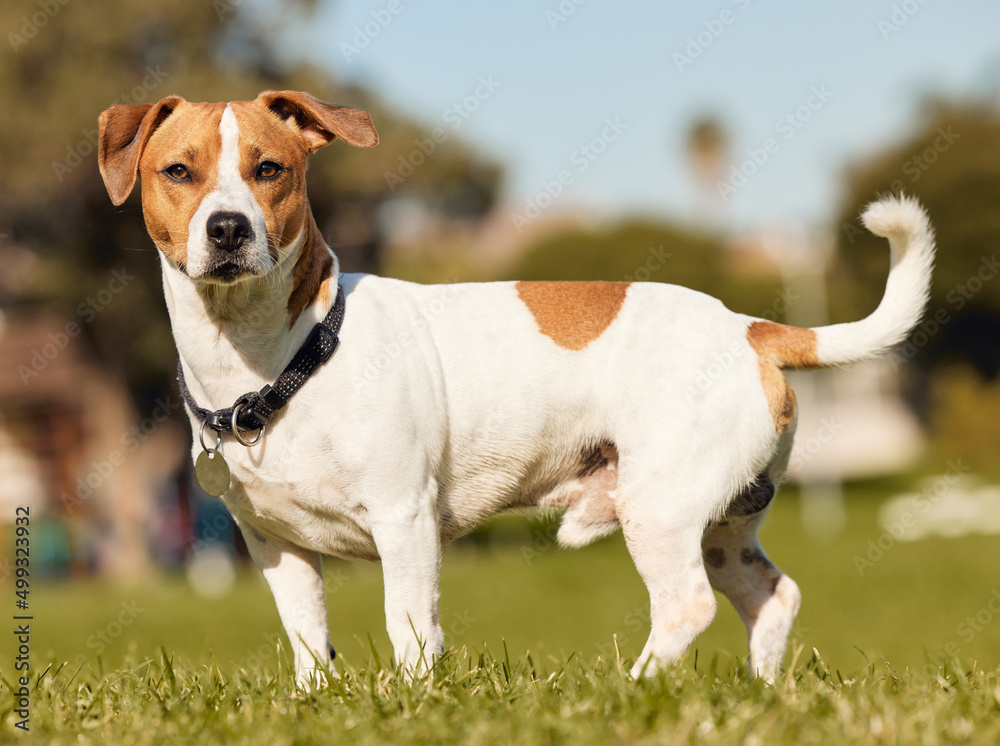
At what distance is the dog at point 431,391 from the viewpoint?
3.77m

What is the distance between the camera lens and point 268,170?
3840 millimetres

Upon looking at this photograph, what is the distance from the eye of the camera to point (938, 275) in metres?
39.3

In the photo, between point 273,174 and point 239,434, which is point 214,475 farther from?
point 273,174

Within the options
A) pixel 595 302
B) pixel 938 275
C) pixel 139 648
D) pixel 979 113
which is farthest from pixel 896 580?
pixel 979 113

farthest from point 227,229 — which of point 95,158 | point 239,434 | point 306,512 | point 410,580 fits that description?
point 95,158

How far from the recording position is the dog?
3766 mm

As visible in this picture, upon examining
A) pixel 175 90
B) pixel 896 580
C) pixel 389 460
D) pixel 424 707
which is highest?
pixel 389 460

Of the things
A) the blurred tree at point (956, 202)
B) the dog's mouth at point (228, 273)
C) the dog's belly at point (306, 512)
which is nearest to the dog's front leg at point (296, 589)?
the dog's belly at point (306, 512)

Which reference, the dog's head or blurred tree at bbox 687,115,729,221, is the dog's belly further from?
blurred tree at bbox 687,115,729,221

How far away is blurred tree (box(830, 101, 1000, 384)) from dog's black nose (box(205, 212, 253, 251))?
35.5 meters

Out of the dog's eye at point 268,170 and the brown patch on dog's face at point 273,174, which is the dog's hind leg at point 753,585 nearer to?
the brown patch on dog's face at point 273,174

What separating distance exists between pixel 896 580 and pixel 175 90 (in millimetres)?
15173

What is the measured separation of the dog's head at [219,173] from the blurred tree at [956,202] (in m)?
35.1

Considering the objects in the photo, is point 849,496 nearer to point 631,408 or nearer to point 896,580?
point 896,580
